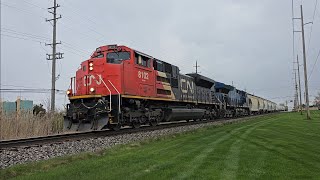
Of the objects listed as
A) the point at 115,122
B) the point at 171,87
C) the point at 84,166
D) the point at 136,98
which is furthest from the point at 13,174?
the point at 171,87

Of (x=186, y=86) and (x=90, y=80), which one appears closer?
(x=90, y=80)

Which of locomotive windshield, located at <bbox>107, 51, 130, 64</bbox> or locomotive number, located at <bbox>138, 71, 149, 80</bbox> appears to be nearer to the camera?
locomotive windshield, located at <bbox>107, 51, 130, 64</bbox>

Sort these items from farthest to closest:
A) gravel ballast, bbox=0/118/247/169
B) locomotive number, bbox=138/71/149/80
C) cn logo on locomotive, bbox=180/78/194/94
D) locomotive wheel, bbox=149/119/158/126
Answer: cn logo on locomotive, bbox=180/78/194/94, locomotive wheel, bbox=149/119/158/126, locomotive number, bbox=138/71/149/80, gravel ballast, bbox=0/118/247/169

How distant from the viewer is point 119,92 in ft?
52.4

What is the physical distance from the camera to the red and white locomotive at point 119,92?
15.4 meters

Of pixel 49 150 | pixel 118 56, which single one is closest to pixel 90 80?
pixel 118 56

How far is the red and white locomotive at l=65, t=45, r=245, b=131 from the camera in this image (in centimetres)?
1538

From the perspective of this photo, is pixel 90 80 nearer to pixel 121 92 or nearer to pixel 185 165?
pixel 121 92

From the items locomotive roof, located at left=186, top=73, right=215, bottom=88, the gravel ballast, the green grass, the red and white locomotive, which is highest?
locomotive roof, located at left=186, top=73, right=215, bottom=88

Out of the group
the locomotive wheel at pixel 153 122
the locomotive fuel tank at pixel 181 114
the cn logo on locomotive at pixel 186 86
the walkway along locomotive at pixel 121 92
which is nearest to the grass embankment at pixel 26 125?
the walkway along locomotive at pixel 121 92

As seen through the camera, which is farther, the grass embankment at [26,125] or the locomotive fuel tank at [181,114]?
the locomotive fuel tank at [181,114]

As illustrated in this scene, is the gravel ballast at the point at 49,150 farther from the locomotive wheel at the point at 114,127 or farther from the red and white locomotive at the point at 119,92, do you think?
the locomotive wheel at the point at 114,127

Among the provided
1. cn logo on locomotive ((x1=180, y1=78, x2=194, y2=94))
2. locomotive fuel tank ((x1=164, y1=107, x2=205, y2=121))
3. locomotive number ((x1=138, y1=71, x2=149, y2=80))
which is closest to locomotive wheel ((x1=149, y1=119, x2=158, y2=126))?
locomotive fuel tank ((x1=164, y1=107, x2=205, y2=121))

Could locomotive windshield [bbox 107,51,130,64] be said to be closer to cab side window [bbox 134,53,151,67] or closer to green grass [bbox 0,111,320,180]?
cab side window [bbox 134,53,151,67]
